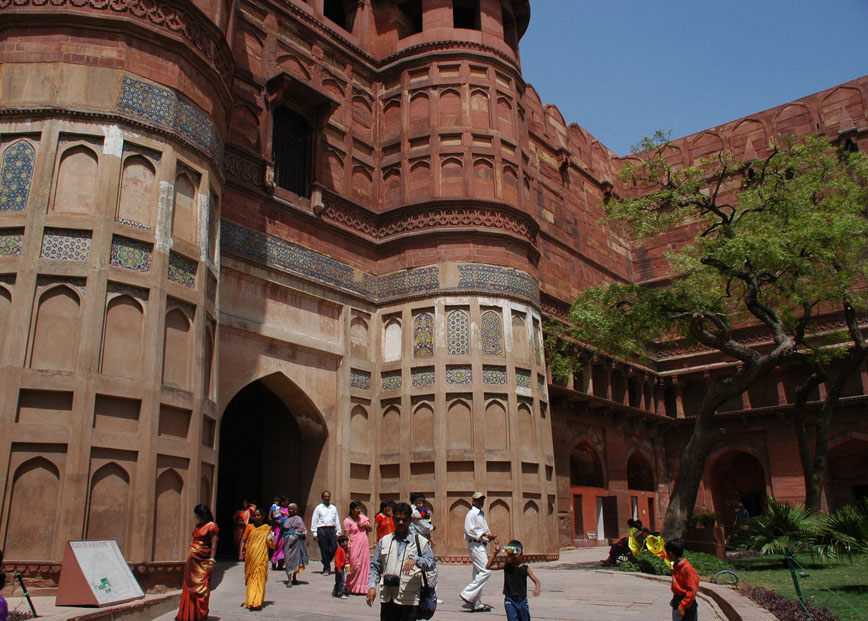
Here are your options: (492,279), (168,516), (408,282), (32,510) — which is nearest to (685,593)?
(168,516)

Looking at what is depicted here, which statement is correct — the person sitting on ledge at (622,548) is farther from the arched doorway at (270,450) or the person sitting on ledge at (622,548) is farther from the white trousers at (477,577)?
the arched doorway at (270,450)

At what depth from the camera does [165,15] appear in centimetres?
1134

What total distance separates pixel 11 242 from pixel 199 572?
16.0 ft

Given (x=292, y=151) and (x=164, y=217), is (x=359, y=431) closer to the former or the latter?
(x=292, y=151)

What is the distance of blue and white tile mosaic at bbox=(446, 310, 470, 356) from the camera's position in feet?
52.6

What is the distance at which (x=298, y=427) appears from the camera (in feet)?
51.3

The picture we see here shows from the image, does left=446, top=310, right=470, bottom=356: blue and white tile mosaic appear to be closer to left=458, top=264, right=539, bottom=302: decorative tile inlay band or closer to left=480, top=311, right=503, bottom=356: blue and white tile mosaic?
left=480, top=311, right=503, bottom=356: blue and white tile mosaic

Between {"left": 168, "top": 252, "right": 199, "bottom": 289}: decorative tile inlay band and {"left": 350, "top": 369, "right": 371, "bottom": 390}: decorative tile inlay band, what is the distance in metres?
5.59

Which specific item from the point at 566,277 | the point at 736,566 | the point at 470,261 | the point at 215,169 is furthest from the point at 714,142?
the point at 215,169

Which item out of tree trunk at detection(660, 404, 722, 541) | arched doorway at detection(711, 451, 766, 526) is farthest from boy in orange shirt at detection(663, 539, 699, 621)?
arched doorway at detection(711, 451, 766, 526)

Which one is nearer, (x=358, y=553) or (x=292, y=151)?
(x=358, y=553)

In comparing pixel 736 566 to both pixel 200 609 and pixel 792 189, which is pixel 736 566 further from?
pixel 200 609

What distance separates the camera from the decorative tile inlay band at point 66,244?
9703mm

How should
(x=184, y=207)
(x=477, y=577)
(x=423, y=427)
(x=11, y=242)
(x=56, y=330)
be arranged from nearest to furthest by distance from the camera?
(x=477, y=577), (x=56, y=330), (x=11, y=242), (x=184, y=207), (x=423, y=427)
